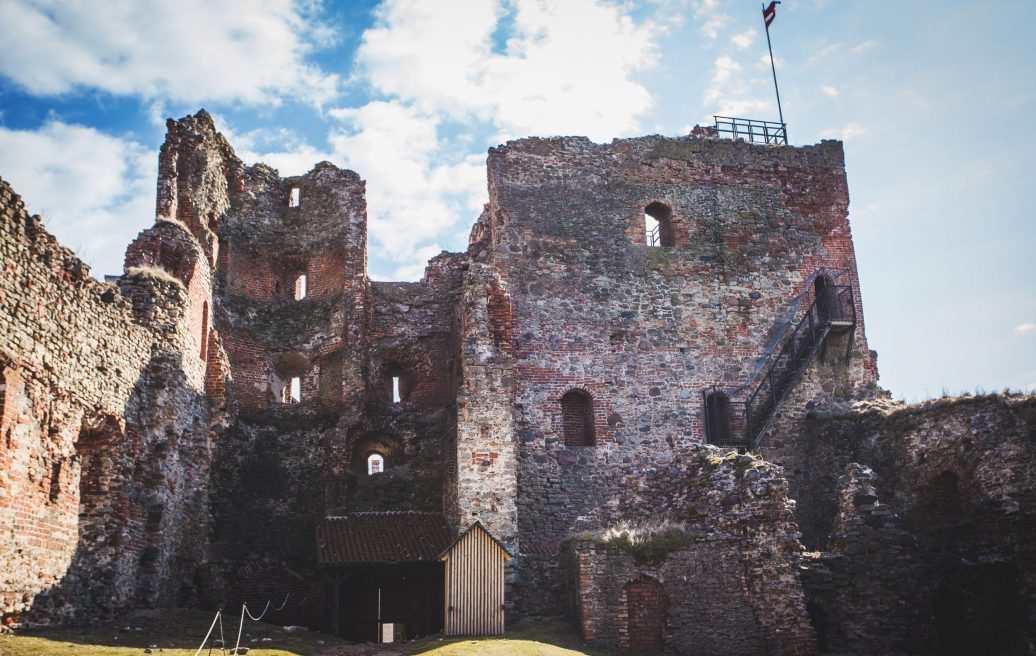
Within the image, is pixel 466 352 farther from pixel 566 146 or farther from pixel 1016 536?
pixel 1016 536

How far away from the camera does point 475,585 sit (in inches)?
673

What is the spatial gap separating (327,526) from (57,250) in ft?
28.8

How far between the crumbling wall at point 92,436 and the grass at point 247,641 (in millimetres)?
589

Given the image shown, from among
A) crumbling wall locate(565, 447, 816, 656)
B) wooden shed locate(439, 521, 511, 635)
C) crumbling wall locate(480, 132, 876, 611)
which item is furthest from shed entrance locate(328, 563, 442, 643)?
crumbling wall locate(565, 447, 816, 656)

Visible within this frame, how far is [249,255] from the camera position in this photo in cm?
2488

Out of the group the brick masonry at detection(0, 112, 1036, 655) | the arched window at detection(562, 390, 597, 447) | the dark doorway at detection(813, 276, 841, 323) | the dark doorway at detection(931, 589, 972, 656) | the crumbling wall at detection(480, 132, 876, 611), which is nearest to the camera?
the brick masonry at detection(0, 112, 1036, 655)

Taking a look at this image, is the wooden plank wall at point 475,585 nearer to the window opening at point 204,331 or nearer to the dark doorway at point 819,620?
the dark doorway at point 819,620

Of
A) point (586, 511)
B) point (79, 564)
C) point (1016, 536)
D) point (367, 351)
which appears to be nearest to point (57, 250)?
point (79, 564)

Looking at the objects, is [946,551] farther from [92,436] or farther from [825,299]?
[92,436]

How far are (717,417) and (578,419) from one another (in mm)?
3587

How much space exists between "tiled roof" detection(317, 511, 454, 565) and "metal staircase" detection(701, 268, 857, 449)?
23.9 ft

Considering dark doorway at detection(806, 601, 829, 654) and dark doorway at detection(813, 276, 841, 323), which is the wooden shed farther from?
dark doorway at detection(813, 276, 841, 323)

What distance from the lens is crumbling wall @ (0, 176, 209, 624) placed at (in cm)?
1306

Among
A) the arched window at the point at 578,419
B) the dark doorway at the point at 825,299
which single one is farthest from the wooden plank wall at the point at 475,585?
the dark doorway at the point at 825,299
